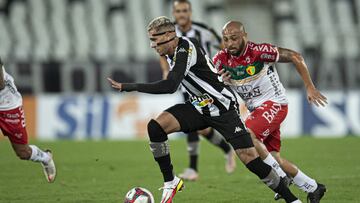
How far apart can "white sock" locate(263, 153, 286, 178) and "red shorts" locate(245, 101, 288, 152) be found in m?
0.34

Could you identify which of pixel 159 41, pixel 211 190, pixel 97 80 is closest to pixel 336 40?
pixel 97 80

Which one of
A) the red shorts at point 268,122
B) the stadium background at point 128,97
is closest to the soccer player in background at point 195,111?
the red shorts at point 268,122

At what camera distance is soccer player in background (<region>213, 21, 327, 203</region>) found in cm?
862

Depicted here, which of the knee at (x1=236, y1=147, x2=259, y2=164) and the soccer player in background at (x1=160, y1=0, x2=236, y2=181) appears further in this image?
the soccer player in background at (x1=160, y1=0, x2=236, y2=181)

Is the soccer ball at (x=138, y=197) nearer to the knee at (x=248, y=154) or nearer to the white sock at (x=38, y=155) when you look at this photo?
the knee at (x=248, y=154)

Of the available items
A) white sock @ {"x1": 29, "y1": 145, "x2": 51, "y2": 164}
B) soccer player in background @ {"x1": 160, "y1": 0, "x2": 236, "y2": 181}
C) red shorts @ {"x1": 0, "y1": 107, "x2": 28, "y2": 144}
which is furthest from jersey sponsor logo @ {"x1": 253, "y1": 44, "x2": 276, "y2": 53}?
white sock @ {"x1": 29, "y1": 145, "x2": 51, "y2": 164}

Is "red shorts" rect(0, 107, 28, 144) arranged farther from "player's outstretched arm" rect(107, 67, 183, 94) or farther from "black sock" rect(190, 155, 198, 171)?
"black sock" rect(190, 155, 198, 171)

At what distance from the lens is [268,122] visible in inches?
352

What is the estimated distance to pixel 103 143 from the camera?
61.5ft

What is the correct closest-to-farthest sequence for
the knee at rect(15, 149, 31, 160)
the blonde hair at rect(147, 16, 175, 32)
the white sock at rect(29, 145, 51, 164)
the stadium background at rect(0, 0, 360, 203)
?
the blonde hair at rect(147, 16, 175, 32) < the knee at rect(15, 149, 31, 160) < the white sock at rect(29, 145, 51, 164) < the stadium background at rect(0, 0, 360, 203)

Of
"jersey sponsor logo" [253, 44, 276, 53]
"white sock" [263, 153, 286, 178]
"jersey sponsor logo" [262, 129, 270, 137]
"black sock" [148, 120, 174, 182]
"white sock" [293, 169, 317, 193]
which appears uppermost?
"jersey sponsor logo" [253, 44, 276, 53]

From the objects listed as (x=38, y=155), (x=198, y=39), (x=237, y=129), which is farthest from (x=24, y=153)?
(x=198, y=39)

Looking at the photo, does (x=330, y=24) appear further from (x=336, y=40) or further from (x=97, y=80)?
(x=97, y=80)

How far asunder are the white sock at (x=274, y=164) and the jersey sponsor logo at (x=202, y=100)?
94 centimetres
